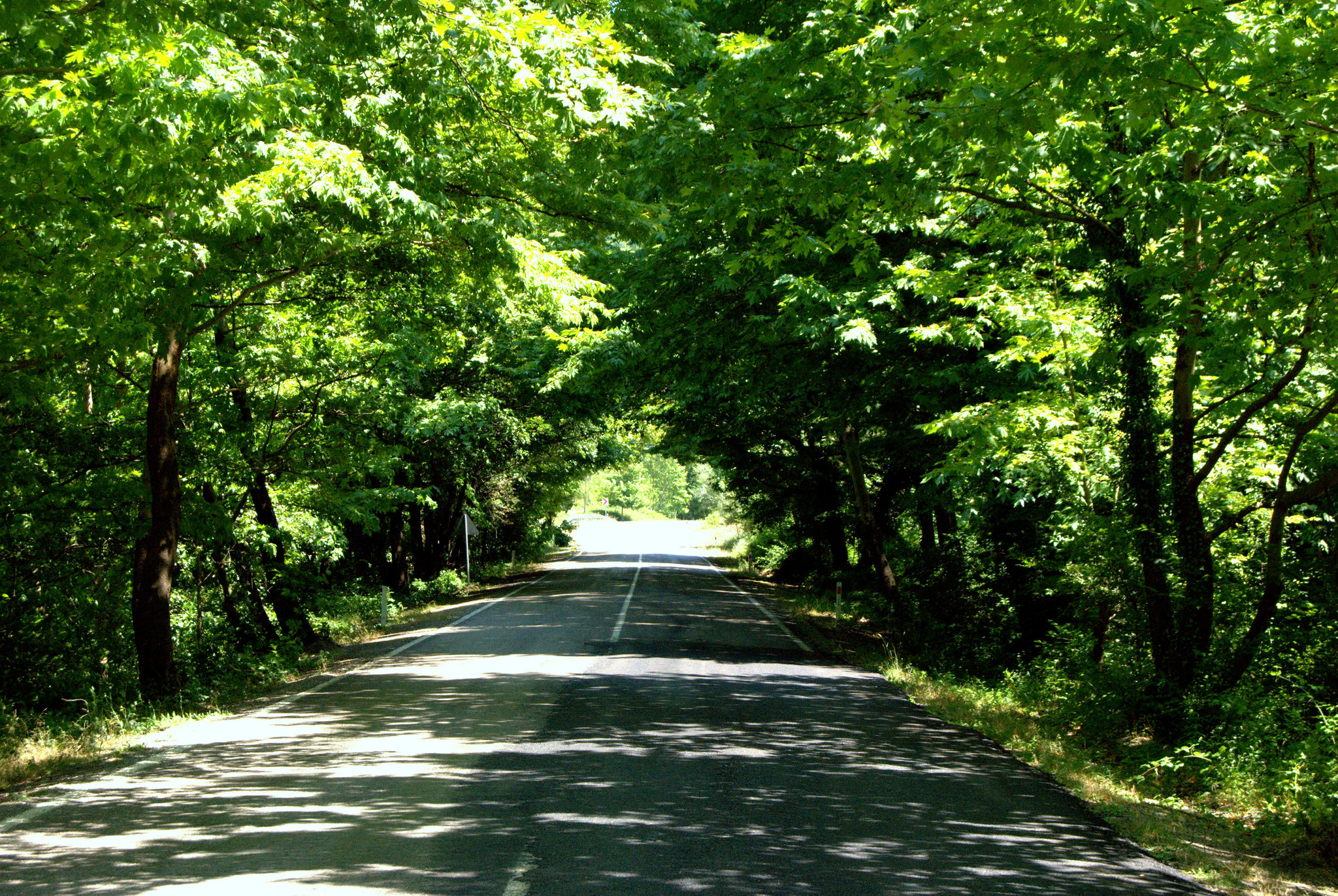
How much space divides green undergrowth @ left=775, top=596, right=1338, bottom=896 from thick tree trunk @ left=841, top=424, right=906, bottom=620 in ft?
25.5

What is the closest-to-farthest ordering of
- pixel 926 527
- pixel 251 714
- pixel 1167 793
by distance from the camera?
pixel 1167 793 < pixel 251 714 < pixel 926 527

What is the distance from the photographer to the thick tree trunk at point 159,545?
11.8 metres

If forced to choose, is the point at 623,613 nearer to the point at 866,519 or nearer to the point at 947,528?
the point at 866,519

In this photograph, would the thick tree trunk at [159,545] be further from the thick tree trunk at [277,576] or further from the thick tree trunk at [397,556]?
the thick tree trunk at [397,556]

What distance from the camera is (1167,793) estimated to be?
8.32 m

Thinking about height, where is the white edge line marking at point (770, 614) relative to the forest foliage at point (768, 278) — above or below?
below

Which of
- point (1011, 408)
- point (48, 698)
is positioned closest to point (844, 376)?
point (1011, 408)

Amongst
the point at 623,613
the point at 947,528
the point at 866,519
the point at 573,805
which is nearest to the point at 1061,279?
the point at 573,805

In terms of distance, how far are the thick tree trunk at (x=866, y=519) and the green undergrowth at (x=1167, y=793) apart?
25.5 feet

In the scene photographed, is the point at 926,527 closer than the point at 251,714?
No

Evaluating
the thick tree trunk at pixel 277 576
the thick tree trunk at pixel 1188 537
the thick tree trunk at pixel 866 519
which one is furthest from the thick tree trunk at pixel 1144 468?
the thick tree trunk at pixel 277 576

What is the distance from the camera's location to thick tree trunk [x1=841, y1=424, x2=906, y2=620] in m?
21.0

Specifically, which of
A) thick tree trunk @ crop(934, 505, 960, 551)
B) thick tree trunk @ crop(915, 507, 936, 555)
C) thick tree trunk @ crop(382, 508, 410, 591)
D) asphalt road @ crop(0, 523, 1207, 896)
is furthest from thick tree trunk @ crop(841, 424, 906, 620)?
thick tree trunk @ crop(382, 508, 410, 591)

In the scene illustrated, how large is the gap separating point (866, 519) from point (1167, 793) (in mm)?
13506
